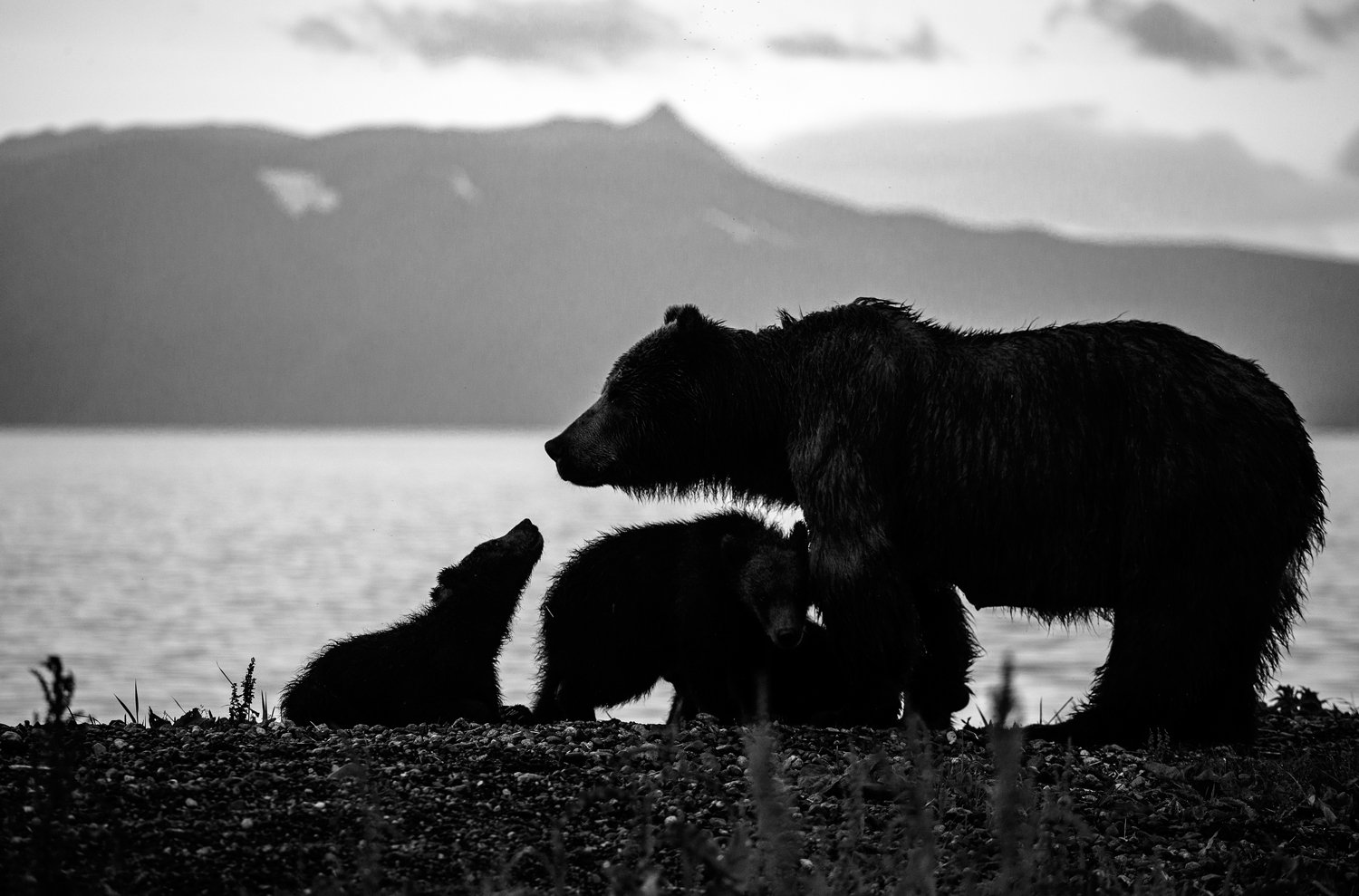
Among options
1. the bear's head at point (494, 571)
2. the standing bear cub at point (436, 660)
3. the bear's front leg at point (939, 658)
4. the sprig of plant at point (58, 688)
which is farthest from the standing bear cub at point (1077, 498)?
the sprig of plant at point (58, 688)

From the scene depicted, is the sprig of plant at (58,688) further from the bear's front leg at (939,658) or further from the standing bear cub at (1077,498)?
the bear's front leg at (939,658)

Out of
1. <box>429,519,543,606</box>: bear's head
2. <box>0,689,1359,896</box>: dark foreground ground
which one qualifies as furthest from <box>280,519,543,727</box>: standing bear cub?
<box>0,689,1359,896</box>: dark foreground ground

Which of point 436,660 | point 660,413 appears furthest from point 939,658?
point 436,660

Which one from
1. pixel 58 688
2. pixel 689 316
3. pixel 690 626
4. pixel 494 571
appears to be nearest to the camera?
pixel 58 688

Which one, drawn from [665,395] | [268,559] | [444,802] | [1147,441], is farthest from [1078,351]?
[268,559]

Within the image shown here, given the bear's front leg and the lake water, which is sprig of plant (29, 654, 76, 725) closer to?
the lake water

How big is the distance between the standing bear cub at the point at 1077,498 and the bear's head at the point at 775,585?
53 centimetres

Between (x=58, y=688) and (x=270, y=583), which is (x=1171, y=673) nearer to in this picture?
(x=58, y=688)

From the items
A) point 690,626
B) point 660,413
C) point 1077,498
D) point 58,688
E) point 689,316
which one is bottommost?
point 690,626

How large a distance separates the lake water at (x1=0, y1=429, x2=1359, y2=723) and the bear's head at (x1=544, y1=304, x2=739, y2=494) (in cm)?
191

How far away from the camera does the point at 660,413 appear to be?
807 centimetres

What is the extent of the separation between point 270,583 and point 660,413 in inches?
1277

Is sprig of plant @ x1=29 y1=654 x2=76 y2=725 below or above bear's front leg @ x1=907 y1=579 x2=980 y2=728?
above

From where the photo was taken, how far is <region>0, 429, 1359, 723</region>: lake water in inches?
825
